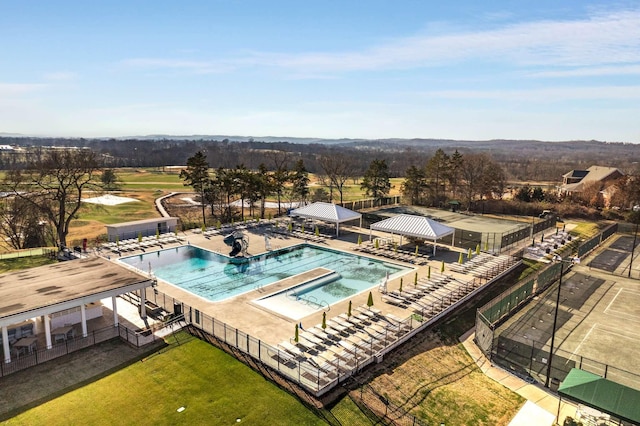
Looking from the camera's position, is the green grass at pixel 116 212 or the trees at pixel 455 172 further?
the trees at pixel 455 172

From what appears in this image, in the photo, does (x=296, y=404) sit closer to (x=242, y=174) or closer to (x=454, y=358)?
(x=454, y=358)

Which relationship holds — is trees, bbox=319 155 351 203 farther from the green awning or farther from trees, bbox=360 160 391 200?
the green awning

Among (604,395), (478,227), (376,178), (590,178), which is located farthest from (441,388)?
(590,178)

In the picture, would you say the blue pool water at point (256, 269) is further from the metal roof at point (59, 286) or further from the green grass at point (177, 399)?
the green grass at point (177, 399)

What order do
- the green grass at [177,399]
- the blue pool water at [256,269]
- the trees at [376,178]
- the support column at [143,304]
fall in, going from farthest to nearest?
the trees at [376,178]
the blue pool water at [256,269]
the support column at [143,304]
the green grass at [177,399]

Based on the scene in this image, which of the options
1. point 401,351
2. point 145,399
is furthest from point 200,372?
point 401,351

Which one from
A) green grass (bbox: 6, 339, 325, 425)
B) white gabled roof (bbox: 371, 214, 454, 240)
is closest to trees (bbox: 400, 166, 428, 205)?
white gabled roof (bbox: 371, 214, 454, 240)

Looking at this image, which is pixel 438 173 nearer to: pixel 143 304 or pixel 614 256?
pixel 614 256

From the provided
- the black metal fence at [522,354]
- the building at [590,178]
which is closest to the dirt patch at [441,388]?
the black metal fence at [522,354]
